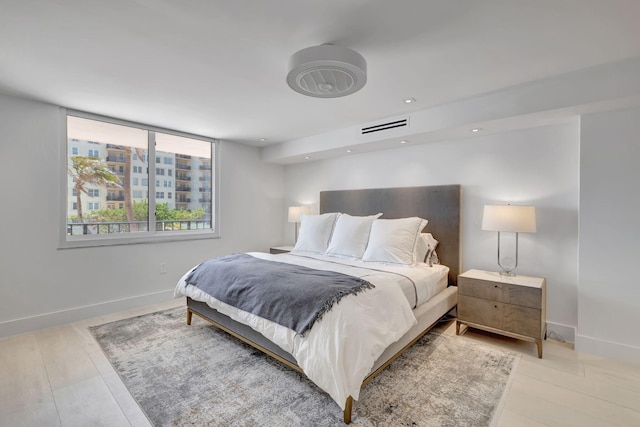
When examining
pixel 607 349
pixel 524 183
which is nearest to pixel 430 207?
pixel 524 183

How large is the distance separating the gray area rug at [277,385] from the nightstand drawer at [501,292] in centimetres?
45

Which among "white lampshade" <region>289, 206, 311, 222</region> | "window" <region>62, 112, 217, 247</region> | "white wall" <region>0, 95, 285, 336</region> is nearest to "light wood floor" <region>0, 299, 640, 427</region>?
"white wall" <region>0, 95, 285, 336</region>

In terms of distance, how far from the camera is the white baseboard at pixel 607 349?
2370 millimetres

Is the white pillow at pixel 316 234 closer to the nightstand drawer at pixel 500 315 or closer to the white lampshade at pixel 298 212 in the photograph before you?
the white lampshade at pixel 298 212

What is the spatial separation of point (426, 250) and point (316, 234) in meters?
1.36

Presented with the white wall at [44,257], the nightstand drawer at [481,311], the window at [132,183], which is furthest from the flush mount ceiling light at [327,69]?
the white wall at [44,257]


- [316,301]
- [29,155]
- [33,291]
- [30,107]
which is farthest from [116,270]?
[316,301]

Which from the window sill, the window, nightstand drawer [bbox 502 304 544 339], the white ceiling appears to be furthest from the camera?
the window

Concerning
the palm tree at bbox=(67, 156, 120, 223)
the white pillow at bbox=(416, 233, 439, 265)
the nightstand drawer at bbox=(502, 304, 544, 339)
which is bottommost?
the nightstand drawer at bbox=(502, 304, 544, 339)

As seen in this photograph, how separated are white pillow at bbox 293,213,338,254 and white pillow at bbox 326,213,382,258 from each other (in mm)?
152

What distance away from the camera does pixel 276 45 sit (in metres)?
1.94

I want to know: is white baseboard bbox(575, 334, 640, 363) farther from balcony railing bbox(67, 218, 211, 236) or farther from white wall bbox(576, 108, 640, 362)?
balcony railing bbox(67, 218, 211, 236)

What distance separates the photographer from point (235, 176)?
15.4ft

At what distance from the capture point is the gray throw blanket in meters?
1.95
